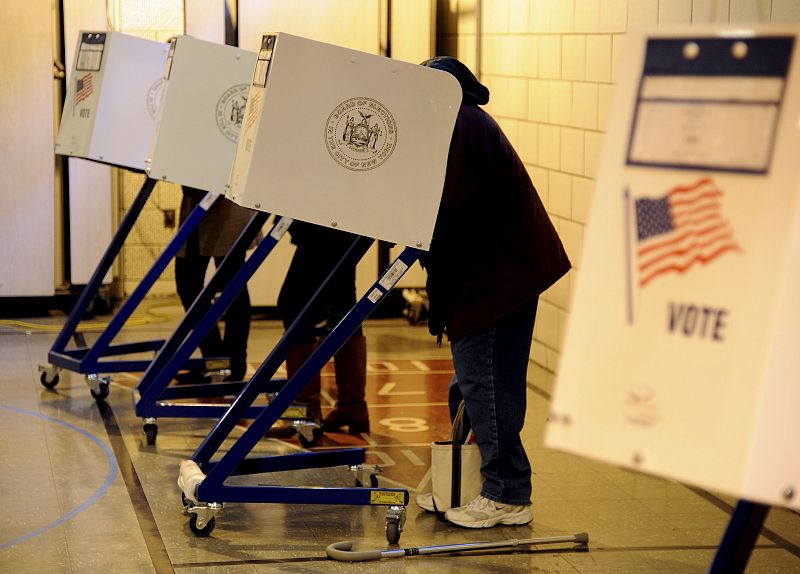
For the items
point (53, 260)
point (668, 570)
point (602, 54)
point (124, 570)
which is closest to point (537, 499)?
point (668, 570)

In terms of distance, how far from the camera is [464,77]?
358cm

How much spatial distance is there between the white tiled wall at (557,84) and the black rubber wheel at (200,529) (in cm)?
255

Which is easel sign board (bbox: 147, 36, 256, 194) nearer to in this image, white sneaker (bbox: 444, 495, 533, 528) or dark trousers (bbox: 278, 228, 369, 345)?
dark trousers (bbox: 278, 228, 369, 345)

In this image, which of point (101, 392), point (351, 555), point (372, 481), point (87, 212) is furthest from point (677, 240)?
point (87, 212)

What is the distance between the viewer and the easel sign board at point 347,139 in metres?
3.30

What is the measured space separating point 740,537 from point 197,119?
3.35 metres

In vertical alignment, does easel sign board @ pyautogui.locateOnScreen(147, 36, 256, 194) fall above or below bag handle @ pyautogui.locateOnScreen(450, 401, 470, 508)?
above

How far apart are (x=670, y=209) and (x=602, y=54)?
14.0ft

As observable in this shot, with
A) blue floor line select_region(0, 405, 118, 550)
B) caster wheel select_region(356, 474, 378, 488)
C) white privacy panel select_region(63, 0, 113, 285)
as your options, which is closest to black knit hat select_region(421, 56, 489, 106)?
caster wheel select_region(356, 474, 378, 488)

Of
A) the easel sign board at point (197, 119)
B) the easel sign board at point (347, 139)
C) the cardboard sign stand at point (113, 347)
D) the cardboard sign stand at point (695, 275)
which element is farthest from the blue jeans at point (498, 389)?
the cardboard sign stand at point (695, 275)

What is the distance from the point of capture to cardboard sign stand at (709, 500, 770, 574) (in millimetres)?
1686

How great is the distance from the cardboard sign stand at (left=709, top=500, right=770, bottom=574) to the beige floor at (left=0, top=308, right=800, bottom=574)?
1.76 meters

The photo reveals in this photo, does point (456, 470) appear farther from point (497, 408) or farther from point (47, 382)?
point (47, 382)

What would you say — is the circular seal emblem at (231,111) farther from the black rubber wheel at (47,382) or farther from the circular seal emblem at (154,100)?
the black rubber wheel at (47,382)
